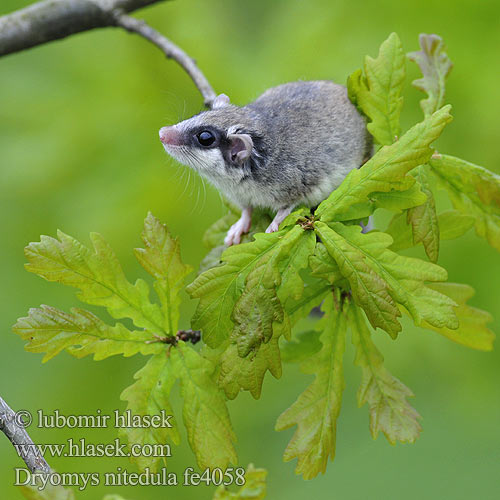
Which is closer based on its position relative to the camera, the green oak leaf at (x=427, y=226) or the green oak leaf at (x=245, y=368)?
the green oak leaf at (x=245, y=368)

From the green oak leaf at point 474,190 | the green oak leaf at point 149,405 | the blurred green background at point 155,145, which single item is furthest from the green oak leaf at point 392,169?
the blurred green background at point 155,145

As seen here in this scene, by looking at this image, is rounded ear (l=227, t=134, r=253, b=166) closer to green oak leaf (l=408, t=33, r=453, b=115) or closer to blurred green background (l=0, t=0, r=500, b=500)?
blurred green background (l=0, t=0, r=500, b=500)

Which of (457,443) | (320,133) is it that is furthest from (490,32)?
(457,443)

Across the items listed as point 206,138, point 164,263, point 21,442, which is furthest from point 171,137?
point 21,442

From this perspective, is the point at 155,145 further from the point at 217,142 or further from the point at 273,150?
the point at 273,150

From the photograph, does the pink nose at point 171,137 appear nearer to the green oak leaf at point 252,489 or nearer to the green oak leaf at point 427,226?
the green oak leaf at point 427,226

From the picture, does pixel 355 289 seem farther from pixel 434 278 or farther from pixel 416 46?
pixel 416 46

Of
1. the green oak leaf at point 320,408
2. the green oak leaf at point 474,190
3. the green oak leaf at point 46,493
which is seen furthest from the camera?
the green oak leaf at point 474,190

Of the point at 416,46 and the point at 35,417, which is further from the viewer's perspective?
the point at 35,417
